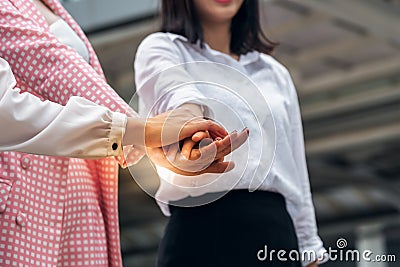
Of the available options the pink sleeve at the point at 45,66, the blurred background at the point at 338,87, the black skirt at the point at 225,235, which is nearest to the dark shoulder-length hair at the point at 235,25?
the black skirt at the point at 225,235

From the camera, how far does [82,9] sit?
4910 millimetres

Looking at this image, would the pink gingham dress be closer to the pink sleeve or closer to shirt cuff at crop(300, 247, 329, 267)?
the pink sleeve

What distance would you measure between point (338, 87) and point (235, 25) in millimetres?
4815

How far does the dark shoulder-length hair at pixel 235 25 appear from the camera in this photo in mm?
1403

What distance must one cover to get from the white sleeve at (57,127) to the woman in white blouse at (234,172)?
0.41 ft

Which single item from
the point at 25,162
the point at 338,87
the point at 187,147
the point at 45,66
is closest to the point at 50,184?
the point at 25,162

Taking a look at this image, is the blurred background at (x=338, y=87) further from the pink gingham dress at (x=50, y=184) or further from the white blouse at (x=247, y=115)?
the pink gingham dress at (x=50, y=184)

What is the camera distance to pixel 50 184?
1043 millimetres

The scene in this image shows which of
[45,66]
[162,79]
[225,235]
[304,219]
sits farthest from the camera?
[304,219]

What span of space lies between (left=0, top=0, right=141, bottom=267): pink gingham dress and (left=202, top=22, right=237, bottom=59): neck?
407 millimetres

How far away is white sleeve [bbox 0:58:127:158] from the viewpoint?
87 centimetres

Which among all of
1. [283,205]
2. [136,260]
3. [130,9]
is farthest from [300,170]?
[136,260]

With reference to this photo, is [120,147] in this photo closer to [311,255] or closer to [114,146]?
[114,146]

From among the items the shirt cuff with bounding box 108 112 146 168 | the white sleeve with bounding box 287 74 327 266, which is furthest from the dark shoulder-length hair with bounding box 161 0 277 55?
the shirt cuff with bounding box 108 112 146 168
